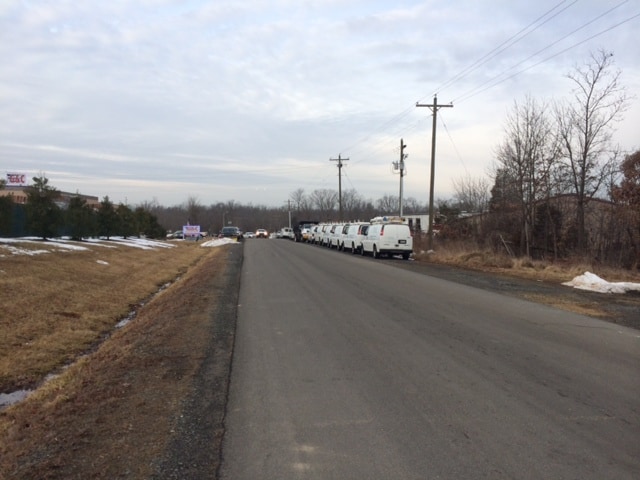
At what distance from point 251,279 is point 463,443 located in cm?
1388

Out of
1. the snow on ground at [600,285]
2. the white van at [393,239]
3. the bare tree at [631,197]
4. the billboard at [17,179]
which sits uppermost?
the billboard at [17,179]

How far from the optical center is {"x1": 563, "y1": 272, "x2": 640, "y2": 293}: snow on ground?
587 inches

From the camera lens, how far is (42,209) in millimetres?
25312

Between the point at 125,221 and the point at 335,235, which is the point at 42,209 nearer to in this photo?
the point at 125,221

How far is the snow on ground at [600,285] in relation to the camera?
1492 centimetres

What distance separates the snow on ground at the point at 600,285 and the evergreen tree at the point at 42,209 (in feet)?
76.7

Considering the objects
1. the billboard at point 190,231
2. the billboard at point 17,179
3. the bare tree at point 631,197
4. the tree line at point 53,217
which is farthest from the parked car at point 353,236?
the billboard at point 17,179

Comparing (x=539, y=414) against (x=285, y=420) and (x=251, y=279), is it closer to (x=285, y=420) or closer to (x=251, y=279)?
(x=285, y=420)

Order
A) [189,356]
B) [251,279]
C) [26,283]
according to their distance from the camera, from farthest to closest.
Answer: [251,279]
[26,283]
[189,356]

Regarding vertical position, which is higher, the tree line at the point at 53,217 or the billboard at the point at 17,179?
the billboard at the point at 17,179

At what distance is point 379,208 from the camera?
141 m

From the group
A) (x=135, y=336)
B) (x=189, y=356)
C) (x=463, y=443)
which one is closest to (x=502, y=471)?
(x=463, y=443)

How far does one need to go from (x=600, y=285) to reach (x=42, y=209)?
24.1 meters

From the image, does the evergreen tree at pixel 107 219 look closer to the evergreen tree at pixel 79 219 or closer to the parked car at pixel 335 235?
the evergreen tree at pixel 79 219
